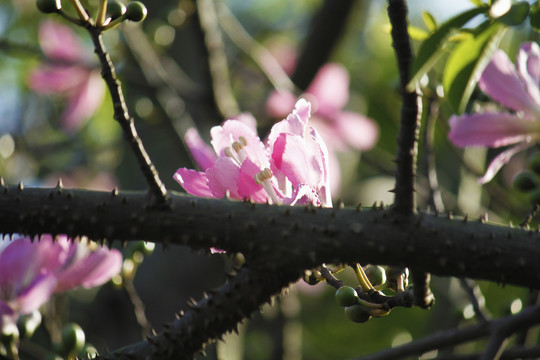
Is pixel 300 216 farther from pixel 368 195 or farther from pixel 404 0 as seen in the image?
pixel 368 195

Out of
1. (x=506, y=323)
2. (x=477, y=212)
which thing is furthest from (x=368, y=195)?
(x=506, y=323)

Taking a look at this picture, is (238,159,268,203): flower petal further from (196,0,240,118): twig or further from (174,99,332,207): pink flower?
(196,0,240,118): twig

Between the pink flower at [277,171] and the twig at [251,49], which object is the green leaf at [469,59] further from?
the twig at [251,49]

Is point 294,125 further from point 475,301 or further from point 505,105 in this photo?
point 475,301

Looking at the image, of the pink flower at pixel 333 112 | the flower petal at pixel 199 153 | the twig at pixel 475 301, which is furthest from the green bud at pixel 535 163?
the pink flower at pixel 333 112

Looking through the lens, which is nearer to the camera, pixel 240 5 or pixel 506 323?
pixel 506 323

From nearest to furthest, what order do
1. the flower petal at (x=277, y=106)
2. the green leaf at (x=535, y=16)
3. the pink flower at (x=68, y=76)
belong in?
the green leaf at (x=535, y=16)
the flower petal at (x=277, y=106)
the pink flower at (x=68, y=76)
